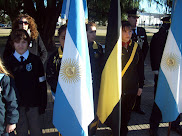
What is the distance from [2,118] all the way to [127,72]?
172cm

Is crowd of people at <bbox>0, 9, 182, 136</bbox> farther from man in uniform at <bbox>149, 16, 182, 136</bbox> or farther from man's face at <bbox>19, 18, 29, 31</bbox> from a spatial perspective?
man's face at <bbox>19, 18, 29, 31</bbox>

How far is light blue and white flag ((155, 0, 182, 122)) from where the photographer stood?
2.60 metres

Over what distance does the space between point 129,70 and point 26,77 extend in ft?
4.65

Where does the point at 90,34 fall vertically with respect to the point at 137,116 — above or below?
above

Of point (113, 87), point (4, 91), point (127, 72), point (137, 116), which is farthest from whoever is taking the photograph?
point (137, 116)

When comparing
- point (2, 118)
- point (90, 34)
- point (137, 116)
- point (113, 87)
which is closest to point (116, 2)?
point (90, 34)

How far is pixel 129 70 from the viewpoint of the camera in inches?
105

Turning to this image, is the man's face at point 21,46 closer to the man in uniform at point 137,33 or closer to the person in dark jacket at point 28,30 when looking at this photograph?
the person in dark jacket at point 28,30

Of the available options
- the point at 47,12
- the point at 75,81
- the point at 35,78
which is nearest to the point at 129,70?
the point at 75,81

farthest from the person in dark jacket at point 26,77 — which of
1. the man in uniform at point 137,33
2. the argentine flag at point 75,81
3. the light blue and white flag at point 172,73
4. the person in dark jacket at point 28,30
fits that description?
the man in uniform at point 137,33

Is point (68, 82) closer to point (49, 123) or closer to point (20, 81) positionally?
point (20, 81)

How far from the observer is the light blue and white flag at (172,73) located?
8.52 feet

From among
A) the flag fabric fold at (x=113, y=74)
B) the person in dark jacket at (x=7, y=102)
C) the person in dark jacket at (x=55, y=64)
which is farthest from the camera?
the person in dark jacket at (x=55, y=64)

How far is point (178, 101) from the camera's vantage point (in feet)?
8.92
